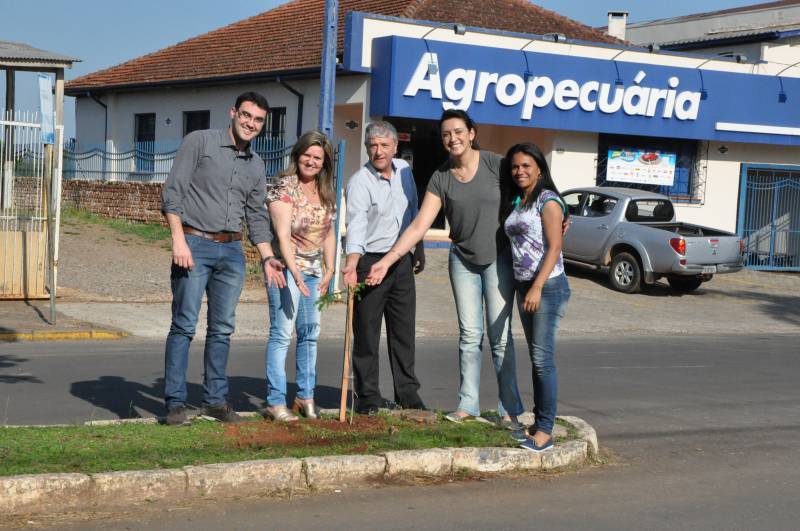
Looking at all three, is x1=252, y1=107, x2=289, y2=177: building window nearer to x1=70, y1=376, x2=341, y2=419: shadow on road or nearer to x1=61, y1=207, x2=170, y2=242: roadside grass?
x1=61, y1=207, x2=170, y2=242: roadside grass

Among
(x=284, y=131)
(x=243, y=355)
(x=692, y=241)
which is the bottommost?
(x=243, y=355)

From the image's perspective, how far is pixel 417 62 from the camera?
20.7m

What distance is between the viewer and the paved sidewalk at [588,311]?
13.2m

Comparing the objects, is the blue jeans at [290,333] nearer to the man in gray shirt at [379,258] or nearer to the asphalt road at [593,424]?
the man in gray shirt at [379,258]

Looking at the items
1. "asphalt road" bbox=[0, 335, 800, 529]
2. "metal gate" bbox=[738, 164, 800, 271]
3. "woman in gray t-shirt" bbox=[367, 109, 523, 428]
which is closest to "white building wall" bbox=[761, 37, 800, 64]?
"metal gate" bbox=[738, 164, 800, 271]

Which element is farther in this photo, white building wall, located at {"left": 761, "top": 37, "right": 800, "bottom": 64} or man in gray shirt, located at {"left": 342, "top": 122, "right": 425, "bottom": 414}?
white building wall, located at {"left": 761, "top": 37, "right": 800, "bottom": 64}

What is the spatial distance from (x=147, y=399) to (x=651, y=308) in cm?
1138

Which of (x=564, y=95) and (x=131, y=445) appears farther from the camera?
(x=564, y=95)

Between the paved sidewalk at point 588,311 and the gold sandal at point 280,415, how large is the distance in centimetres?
600

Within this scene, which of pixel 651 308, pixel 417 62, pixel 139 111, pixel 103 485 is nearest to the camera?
pixel 103 485

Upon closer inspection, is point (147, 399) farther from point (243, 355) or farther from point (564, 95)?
point (564, 95)

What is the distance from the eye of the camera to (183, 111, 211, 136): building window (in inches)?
1033

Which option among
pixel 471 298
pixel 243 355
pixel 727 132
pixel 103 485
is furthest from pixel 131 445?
pixel 727 132

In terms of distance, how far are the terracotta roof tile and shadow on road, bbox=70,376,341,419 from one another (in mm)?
13982
